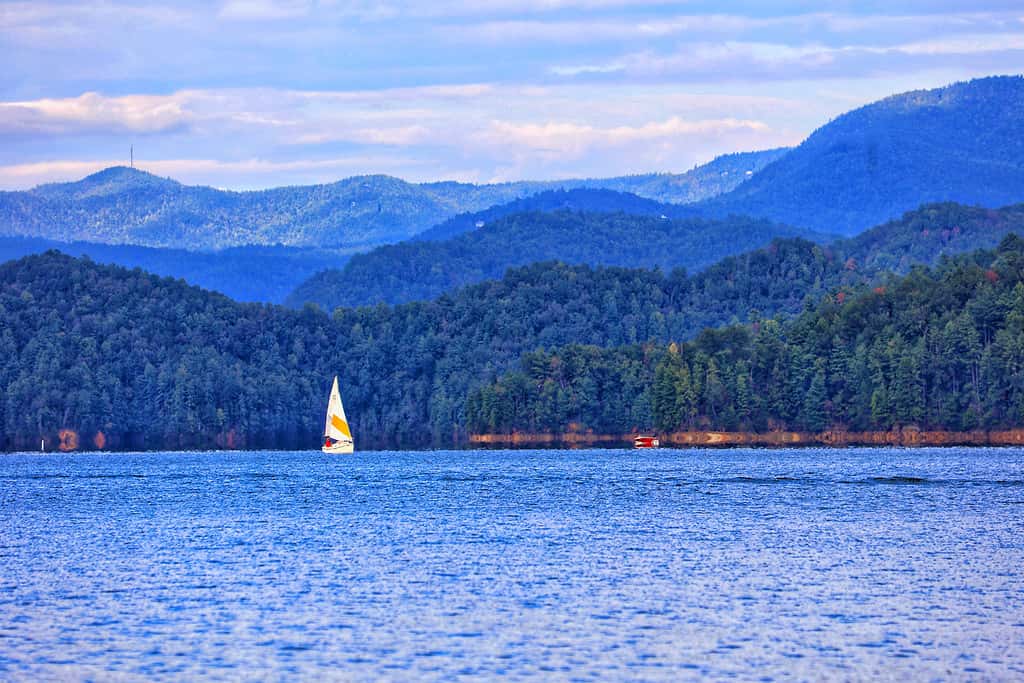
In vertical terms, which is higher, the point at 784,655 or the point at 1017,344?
the point at 1017,344

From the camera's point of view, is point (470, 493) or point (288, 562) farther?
point (470, 493)

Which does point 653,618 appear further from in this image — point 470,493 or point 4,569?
point 470,493

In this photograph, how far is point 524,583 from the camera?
6456cm

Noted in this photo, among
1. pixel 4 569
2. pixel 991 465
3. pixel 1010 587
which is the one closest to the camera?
pixel 1010 587

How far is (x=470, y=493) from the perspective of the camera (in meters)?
123

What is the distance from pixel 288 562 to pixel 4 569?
1265 cm

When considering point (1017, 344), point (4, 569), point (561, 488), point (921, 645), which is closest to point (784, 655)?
point (921, 645)

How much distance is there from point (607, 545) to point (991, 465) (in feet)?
255

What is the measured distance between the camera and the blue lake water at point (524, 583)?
48.2 meters

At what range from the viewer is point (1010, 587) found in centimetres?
6147

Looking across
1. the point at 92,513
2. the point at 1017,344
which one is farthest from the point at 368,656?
the point at 1017,344

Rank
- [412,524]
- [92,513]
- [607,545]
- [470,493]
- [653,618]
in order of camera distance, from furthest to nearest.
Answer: [470,493], [92,513], [412,524], [607,545], [653,618]

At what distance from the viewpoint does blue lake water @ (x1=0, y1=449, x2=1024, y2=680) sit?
48156 mm

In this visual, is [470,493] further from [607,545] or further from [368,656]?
[368,656]
